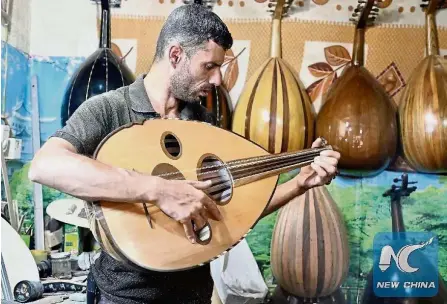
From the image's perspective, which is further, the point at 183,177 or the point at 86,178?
the point at 183,177

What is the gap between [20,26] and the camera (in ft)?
5.39

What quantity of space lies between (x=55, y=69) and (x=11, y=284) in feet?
2.40

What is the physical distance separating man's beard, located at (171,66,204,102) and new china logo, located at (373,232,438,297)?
99 centimetres

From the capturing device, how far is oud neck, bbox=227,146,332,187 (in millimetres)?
1093

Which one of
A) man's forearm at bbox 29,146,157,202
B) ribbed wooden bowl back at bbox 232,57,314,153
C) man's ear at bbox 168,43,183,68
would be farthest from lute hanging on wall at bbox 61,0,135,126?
man's forearm at bbox 29,146,157,202

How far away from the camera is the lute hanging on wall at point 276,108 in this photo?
1.56 metres

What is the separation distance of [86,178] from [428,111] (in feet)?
4.05

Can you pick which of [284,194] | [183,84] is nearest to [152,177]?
[183,84]

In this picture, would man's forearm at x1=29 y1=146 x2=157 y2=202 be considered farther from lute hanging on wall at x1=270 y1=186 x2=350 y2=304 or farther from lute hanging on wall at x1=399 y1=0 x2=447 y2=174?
lute hanging on wall at x1=399 y1=0 x2=447 y2=174

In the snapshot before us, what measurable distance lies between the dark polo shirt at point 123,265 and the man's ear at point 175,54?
90 mm

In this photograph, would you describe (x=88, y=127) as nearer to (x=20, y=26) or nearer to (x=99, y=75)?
(x=99, y=75)

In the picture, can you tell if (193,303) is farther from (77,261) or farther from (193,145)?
(77,261)

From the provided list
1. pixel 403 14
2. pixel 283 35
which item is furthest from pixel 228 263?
pixel 403 14

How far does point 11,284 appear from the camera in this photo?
1.53 metres
